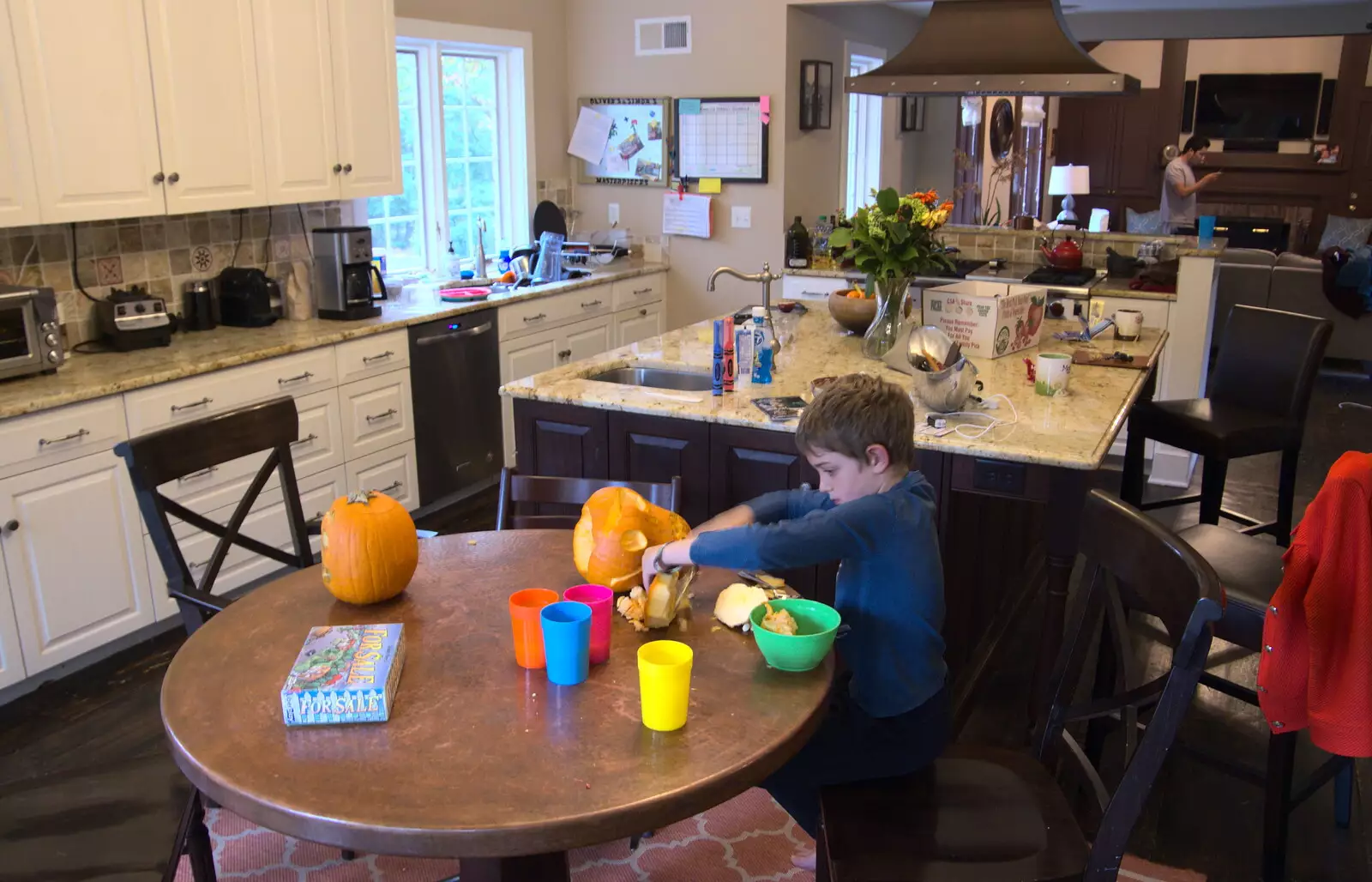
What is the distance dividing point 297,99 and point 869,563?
3090mm

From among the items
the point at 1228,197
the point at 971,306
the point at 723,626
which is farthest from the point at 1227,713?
the point at 1228,197

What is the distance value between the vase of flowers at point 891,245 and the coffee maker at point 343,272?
186 cm

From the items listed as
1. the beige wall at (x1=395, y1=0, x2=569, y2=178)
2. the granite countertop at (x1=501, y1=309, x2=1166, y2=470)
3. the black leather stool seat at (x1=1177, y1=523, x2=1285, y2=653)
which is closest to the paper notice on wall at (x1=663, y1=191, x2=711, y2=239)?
the beige wall at (x1=395, y1=0, x2=569, y2=178)

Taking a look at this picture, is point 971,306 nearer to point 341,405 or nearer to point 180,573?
point 341,405

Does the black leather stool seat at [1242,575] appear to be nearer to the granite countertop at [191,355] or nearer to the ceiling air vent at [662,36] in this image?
the granite countertop at [191,355]

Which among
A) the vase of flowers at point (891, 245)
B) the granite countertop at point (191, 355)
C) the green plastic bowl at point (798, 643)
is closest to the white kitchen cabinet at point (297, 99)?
the granite countertop at point (191, 355)

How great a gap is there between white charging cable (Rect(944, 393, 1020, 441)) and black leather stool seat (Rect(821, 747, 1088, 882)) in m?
0.95

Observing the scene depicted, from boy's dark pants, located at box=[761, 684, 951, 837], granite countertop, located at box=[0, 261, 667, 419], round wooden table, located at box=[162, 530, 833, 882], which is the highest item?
granite countertop, located at box=[0, 261, 667, 419]

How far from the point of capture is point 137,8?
3.29 m

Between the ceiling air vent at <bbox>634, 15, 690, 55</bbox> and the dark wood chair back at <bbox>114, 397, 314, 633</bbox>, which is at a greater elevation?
the ceiling air vent at <bbox>634, 15, 690, 55</bbox>

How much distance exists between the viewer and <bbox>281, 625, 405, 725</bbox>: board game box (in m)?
1.43

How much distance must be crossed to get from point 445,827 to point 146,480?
3.91 ft

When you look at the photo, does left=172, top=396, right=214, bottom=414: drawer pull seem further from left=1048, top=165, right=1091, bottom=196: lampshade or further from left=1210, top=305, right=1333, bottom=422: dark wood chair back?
left=1048, top=165, right=1091, bottom=196: lampshade

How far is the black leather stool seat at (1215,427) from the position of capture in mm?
3408
